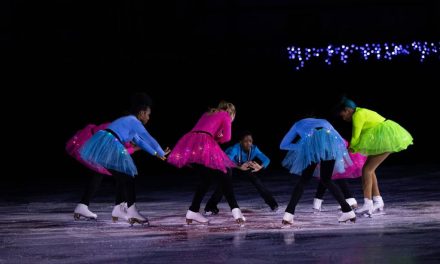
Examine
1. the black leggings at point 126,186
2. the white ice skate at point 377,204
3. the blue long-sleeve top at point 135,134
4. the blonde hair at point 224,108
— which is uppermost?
the blonde hair at point 224,108

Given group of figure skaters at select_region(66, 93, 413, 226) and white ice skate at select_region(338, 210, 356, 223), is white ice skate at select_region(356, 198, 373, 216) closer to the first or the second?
group of figure skaters at select_region(66, 93, 413, 226)

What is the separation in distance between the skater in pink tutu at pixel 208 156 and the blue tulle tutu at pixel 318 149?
820 mm

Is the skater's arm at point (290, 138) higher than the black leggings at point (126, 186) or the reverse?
higher

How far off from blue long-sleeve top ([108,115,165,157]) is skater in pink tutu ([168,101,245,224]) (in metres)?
0.30

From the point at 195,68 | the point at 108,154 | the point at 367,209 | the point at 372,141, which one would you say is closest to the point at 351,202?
the point at 367,209

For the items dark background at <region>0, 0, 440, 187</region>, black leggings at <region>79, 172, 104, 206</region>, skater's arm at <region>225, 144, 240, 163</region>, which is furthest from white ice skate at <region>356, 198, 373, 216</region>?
dark background at <region>0, 0, 440, 187</region>

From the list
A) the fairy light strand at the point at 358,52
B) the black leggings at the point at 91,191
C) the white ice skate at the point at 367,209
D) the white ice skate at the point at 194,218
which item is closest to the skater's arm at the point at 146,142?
the white ice skate at the point at 194,218

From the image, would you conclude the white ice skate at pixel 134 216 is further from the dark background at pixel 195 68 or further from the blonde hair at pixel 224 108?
the dark background at pixel 195 68

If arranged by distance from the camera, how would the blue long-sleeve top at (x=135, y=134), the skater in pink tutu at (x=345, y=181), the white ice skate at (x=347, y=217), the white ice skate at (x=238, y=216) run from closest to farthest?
the white ice skate at (x=347, y=217) < the blue long-sleeve top at (x=135, y=134) < the white ice skate at (x=238, y=216) < the skater in pink tutu at (x=345, y=181)

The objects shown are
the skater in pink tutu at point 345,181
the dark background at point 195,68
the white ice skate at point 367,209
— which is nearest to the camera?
the white ice skate at point 367,209

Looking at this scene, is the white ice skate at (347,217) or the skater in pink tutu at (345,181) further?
the skater in pink tutu at (345,181)

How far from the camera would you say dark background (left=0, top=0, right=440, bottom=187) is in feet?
71.9

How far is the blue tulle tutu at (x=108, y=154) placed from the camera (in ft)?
37.8

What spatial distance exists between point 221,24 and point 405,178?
33.1 ft
